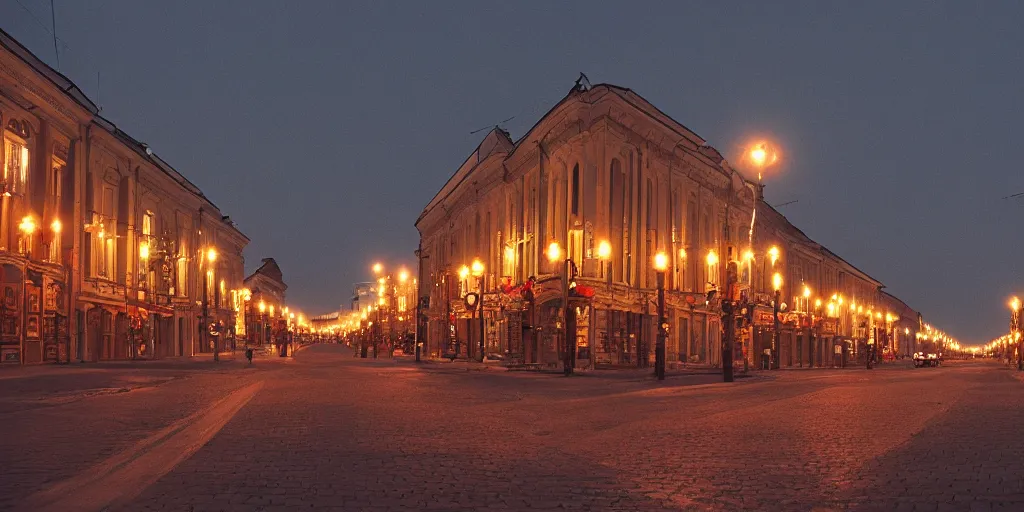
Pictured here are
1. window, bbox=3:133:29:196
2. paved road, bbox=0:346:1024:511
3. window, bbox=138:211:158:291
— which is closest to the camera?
paved road, bbox=0:346:1024:511

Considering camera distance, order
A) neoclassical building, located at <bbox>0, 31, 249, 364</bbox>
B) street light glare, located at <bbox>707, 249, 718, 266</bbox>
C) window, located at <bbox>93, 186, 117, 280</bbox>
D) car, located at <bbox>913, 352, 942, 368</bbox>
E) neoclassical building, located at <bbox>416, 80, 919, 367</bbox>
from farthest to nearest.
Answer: car, located at <bbox>913, 352, 942, 368</bbox>
street light glare, located at <bbox>707, 249, 718, 266</bbox>
window, located at <bbox>93, 186, 117, 280</bbox>
neoclassical building, located at <bbox>416, 80, 919, 367</bbox>
neoclassical building, located at <bbox>0, 31, 249, 364</bbox>

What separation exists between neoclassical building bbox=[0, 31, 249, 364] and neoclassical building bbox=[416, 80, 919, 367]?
18248 millimetres

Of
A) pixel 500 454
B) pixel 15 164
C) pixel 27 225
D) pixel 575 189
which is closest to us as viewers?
pixel 500 454

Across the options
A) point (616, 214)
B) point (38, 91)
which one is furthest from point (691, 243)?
point (38, 91)

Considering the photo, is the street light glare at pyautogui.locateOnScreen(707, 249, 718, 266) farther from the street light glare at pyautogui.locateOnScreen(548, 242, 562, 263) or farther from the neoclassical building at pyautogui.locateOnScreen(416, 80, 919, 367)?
the street light glare at pyautogui.locateOnScreen(548, 242, 562, 263)

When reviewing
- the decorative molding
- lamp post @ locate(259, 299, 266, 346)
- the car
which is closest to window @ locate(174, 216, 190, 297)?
the decorative molding

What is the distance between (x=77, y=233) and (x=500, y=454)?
41.0 meters

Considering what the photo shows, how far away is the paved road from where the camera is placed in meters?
7.91

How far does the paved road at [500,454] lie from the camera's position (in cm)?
791

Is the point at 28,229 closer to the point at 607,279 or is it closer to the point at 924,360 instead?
the point at 607,279

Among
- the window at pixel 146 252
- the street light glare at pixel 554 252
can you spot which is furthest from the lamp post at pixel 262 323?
the street light glare at pixel 554 252

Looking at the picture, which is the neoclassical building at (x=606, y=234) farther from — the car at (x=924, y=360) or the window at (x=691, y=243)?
the car at (x=924, y=360)

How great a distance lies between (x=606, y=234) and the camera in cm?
4312

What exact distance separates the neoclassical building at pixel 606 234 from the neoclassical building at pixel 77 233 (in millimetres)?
18248
